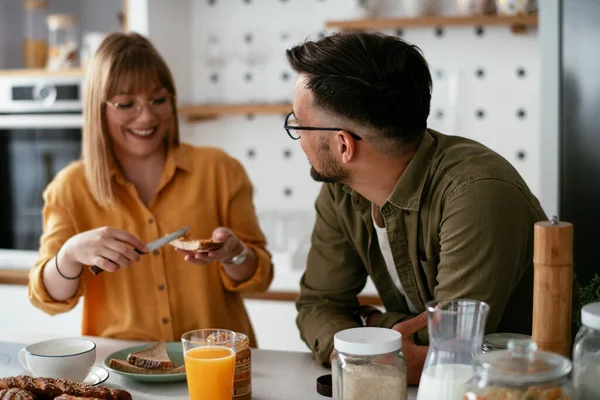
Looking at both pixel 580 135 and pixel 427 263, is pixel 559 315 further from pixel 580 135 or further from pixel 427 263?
pixel 580 135

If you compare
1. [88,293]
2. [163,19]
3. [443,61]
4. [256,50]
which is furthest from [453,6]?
[88,293]

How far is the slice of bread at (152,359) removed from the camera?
5.12 feet

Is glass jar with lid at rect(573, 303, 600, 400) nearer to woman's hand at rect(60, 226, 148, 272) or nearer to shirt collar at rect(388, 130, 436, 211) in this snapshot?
shirt collar at rect(388, 130, 436, 211)

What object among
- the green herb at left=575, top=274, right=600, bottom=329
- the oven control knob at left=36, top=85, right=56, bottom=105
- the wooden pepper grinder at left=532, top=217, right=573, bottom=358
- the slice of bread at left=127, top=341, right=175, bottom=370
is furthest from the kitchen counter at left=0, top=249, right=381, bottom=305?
the wooden pepper grinder at left=532, top=217, right=573, bottom=358

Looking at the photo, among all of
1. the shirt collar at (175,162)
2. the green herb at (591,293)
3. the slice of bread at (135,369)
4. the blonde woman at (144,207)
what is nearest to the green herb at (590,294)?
the green herb at (591,293)

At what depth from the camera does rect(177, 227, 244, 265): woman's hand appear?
1.87 m

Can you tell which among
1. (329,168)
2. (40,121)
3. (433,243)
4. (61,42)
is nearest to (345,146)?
(329,168)

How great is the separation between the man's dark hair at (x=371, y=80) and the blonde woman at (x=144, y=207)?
1.88 ft

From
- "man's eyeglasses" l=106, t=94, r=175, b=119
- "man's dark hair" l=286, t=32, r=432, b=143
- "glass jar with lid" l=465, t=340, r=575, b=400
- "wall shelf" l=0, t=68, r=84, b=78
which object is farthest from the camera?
"wall shelf" l=0, t=68, r=84, b=78

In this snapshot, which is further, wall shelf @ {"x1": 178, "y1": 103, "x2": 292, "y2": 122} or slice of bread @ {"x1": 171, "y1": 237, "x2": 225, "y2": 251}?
wall shelf @ {"x1": 178, "y1": 103, "x2": 292, "y2": 122}

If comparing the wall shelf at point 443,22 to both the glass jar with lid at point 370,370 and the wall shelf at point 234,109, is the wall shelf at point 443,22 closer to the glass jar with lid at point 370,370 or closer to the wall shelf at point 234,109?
the wall shelf at point 234,109

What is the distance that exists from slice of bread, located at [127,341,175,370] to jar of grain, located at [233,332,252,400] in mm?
205

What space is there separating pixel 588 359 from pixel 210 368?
0.61 m

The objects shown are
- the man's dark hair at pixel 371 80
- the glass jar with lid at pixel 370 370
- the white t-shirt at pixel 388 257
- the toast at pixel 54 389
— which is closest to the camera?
the glass jar with lid at pixel 370 370
